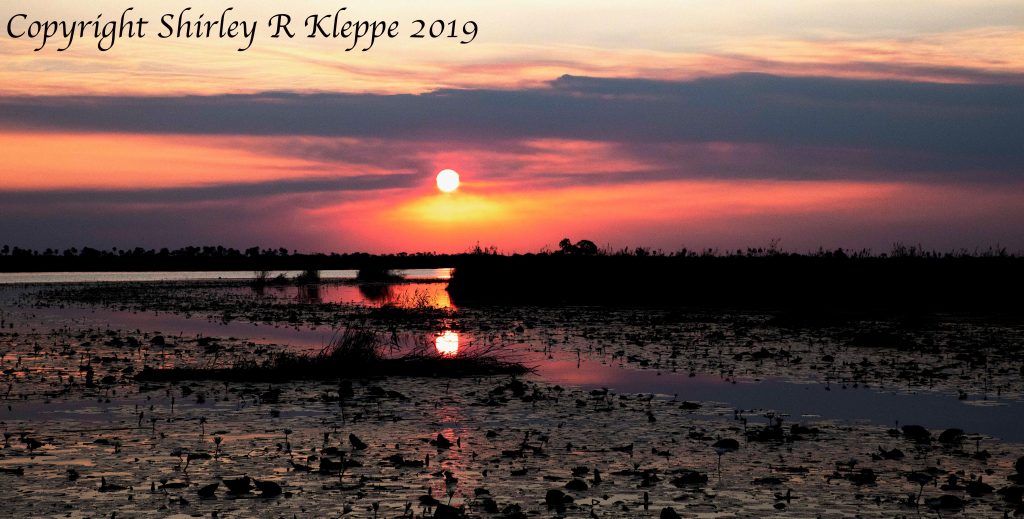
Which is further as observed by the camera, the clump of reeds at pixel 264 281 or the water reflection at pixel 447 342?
the clump of reeds at pixel 264 281

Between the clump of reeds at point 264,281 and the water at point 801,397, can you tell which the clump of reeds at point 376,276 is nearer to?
the clump of reeds at point 264,281

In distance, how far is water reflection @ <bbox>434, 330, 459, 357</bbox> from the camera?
31.4 m

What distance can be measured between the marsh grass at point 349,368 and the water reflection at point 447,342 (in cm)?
425

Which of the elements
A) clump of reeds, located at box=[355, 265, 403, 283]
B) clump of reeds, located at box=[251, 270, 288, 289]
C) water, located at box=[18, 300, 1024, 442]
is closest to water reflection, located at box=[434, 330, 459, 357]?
water, located at box=[18, 300, 1024, 442]

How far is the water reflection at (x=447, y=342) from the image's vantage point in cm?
3144

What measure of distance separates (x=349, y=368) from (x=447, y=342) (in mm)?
9395

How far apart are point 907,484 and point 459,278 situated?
2242 inches

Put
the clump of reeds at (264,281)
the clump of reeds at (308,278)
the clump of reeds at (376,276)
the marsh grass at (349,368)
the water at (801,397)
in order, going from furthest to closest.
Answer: the clump of reeds at (376,276) < the clump of reeds at (308,278) < the clump of reeds at (264,281) < the marsh grass at (349,368) < the water at (801,397)

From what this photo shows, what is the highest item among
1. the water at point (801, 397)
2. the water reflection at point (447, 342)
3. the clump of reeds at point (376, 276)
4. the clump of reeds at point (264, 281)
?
the clump of reeds at point (376, 276)

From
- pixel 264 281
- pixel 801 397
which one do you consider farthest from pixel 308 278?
pixel 801 397

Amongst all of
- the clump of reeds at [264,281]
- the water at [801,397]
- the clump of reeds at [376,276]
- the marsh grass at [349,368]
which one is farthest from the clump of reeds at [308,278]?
the marsh grass at [349,368]

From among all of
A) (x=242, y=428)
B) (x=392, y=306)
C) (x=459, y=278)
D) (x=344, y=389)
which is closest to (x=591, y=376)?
(x=344, y=389)

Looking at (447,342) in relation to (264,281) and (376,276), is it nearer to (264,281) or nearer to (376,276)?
(264,281)

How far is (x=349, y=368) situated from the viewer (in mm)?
24875
